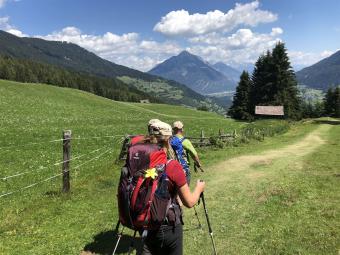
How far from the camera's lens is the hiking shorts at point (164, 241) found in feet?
19.5

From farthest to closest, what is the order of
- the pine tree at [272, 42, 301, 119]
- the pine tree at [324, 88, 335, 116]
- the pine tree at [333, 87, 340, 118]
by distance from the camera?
the pine tree at [324, 88, 335, 116]
the pine tree at [333, 87, 340, 118]
the pine tree at [272, 42, 301, 119]

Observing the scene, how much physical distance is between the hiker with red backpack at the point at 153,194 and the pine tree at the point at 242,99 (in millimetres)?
102579

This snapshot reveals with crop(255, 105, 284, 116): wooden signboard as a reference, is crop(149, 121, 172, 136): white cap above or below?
above

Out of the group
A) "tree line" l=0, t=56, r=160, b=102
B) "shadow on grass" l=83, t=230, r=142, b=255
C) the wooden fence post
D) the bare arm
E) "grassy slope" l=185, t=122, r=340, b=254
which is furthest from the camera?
"tree line" l=0, t=56, r=160, b=102

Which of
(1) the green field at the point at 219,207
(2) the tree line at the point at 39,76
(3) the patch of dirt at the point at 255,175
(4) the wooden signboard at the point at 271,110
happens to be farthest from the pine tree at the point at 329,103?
(3) the patch of dirt at the point at 255,175

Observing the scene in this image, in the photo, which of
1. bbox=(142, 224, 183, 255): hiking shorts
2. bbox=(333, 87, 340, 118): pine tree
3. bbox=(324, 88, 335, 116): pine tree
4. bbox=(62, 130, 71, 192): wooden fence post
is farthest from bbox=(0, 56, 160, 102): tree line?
bbox=(142, 224, 183, 255): hiking shorts

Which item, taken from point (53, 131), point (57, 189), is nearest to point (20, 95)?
point (53, 131)

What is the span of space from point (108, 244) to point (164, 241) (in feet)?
17.8

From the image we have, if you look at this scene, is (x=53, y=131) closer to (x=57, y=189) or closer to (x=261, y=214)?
(x=57, y=189)

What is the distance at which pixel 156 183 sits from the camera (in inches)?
219

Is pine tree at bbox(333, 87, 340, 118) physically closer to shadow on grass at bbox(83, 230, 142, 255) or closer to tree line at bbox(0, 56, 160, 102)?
tree line at bbox(0, 56, 160, 102)

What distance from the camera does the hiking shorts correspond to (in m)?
5.93

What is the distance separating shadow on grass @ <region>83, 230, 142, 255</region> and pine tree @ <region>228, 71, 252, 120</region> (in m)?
97.7

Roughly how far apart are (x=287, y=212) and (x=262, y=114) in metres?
90.0
